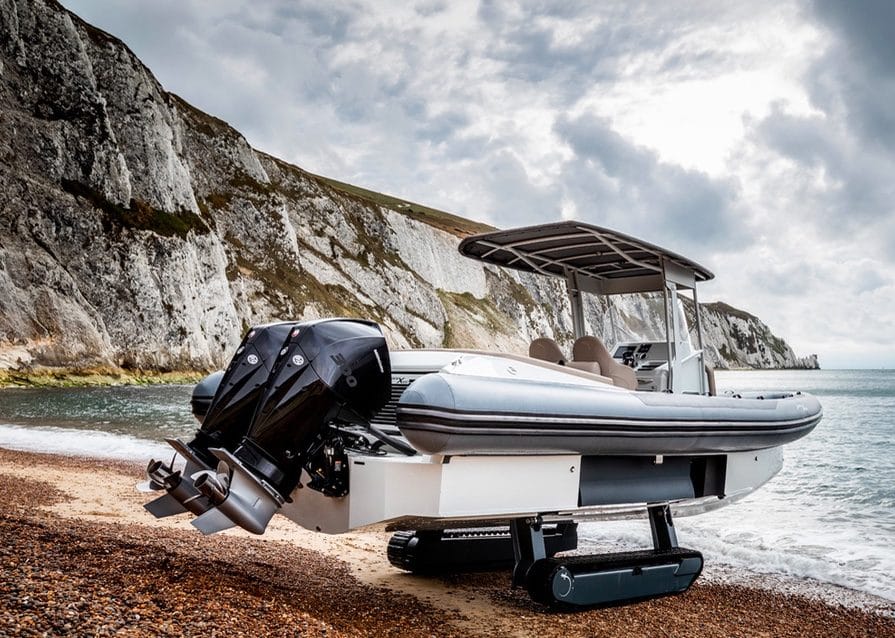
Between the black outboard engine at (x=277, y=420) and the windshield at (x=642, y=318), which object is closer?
the black outboard engine at (x=277, y=420)

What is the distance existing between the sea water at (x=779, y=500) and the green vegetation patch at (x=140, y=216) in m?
17.9

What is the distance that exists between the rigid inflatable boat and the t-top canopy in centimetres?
119

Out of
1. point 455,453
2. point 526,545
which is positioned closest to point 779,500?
point 526,545

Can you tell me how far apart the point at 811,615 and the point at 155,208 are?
45.7m

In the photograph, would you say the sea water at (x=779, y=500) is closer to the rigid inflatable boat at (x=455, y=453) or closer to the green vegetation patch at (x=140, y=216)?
the rigid inflatable boat at (x=455, y=453)

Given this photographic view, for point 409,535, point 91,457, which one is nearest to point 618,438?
point 409,535

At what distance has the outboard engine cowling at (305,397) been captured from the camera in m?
3.99

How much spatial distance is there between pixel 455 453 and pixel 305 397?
83 centimetres

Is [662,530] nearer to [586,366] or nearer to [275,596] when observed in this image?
[586,366]

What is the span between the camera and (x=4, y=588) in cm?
320

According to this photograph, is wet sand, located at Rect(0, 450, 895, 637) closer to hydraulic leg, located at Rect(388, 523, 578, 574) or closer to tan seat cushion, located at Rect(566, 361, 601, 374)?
hydraulic leg, located at Rect(388, 523, 578, 574)

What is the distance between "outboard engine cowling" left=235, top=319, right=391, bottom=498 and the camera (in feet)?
13.1

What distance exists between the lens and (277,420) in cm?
400

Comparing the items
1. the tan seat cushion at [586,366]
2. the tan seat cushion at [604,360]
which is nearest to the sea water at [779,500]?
the tan seat cushion at [604,360]
